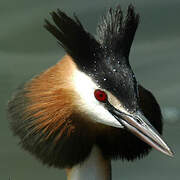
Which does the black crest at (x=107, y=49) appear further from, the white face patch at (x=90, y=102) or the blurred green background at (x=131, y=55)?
the blurred green background at (x=131, y=55)

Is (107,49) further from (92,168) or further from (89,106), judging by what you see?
(92,168)

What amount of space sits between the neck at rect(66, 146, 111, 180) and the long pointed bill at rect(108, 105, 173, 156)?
44 centimetres

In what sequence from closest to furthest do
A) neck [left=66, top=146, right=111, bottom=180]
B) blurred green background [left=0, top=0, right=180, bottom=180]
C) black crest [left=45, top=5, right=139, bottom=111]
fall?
black crest [left=45, top=5, right=139, bottom=111]
neck [left=66, top=146, right=111, bottom=180]
blurred green background [left=0, top=0, right=180, bottom=180]

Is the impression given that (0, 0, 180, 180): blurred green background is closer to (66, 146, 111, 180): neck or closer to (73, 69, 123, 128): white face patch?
(66, 146, 111, 180): neck

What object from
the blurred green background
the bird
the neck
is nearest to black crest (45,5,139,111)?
the bird

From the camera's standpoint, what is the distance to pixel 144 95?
4043mm

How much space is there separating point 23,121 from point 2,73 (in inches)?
70.6

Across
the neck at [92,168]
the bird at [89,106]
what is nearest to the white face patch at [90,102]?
the bird at [89,106]

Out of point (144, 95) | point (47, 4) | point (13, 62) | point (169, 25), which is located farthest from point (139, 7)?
point (144, 95)

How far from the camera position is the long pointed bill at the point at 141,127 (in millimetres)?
3660

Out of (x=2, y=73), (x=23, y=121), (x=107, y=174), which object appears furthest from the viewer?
(x=2, y=73)

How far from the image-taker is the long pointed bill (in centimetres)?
366

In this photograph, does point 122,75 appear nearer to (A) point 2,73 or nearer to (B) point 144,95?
(B) point 144,95

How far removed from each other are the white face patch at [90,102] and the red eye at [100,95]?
19 mm
